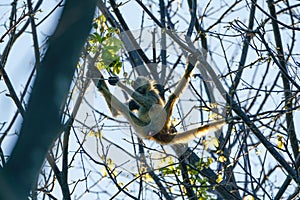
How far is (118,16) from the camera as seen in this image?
6039 mm

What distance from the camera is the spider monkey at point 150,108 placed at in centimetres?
566

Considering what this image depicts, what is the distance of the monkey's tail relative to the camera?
4926 mm

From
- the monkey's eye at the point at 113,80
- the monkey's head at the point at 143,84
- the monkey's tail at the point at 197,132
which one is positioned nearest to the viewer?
the monkey's tail at the point at 197,132

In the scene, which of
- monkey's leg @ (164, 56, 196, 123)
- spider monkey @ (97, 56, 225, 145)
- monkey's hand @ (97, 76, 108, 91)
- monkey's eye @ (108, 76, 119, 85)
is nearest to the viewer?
monkey's eye @ (108, 76, 119, 85)

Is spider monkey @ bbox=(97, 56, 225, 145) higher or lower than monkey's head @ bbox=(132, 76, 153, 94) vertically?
lower

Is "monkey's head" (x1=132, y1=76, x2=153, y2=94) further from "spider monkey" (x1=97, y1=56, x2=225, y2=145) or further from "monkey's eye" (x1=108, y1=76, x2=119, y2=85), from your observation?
A: "monkey's eye" (x1=108, y1=76, x2=119, y2=85)

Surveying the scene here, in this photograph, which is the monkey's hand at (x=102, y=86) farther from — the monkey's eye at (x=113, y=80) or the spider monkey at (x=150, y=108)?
the monkey's eye at (x=113, y=80)

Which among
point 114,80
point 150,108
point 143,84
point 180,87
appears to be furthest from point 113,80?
point 150,108

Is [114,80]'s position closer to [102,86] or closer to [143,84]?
[102,86]

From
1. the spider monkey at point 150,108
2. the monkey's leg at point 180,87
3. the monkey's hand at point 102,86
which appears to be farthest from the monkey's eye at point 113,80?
the monkey's leg at point 180,87

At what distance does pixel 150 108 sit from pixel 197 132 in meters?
1.58

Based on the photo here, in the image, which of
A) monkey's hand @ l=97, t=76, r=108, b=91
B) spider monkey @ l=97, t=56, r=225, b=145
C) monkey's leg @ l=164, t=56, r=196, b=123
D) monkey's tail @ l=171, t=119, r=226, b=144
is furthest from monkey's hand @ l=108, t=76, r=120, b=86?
monkey's tail @ l=171, t=119, r=226, b=144

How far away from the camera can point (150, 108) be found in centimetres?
668

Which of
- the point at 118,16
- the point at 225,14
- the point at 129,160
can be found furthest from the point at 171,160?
the point at 225,14
